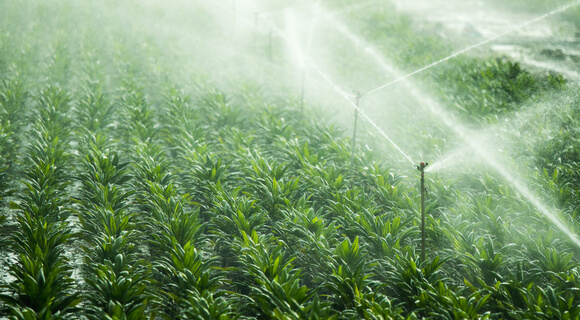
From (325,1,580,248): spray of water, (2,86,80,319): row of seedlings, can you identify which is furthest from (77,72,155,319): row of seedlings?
(325,1,580,248): spray of water

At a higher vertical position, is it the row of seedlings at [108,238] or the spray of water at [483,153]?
the spray of water at [483,153]

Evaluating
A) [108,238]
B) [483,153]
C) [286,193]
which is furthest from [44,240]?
[483,153]

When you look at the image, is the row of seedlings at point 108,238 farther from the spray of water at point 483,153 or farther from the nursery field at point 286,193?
the spray of water at point 483,153

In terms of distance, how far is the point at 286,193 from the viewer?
623 centimetres

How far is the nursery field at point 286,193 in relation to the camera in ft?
14.9

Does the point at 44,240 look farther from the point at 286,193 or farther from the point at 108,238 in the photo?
the point at 286,193

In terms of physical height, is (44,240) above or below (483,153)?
below

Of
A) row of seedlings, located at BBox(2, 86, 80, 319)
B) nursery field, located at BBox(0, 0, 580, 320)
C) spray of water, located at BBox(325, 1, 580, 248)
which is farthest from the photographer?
spray of water, located at BBox(325, 1, 580, 248)

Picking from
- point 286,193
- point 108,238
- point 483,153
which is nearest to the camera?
point 108,238

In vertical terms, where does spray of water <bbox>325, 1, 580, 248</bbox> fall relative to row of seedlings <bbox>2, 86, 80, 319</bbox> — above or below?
above

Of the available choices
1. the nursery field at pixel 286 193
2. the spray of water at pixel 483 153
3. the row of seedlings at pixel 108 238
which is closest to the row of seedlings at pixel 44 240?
the nursery field at pixel 286 193

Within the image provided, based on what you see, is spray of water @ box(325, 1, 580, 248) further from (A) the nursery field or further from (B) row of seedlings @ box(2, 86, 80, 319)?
(B) row of seedlings @ box(2, 86, 80, 319)

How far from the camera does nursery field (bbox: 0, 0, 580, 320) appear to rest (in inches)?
179

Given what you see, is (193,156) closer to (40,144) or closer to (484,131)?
(40,144)
